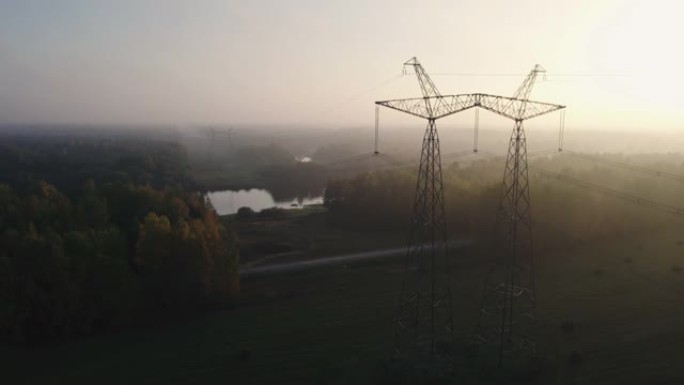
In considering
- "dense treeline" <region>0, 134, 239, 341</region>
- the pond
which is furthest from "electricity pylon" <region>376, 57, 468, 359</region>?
the pond

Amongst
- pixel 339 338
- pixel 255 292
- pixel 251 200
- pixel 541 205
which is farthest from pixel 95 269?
pixel 251 200

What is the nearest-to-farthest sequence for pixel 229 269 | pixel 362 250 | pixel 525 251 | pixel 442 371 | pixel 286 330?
1. pixel 442 371
2. pixel 286 330
3. pixel 229 269
4. pixel 525 251
5. pixel 362 250

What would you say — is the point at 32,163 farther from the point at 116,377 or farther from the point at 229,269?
the point at 116,377

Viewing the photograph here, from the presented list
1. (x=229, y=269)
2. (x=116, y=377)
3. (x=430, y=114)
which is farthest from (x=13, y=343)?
(x=430, y=114)

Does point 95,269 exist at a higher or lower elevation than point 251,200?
higher

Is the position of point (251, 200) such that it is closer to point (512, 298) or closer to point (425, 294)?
point (425, 294)

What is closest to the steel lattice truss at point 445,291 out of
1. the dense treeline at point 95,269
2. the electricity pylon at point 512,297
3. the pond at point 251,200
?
the electricity pylon at point 512,297
